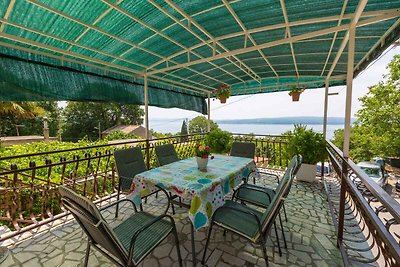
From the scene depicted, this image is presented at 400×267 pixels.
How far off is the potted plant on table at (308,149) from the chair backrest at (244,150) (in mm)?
1134

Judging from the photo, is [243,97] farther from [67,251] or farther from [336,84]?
[67,251]

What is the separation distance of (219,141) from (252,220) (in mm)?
3545

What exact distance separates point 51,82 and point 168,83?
293 centimetres

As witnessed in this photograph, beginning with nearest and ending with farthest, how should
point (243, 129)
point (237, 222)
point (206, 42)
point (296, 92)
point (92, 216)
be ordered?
point (92, 216) → point (237, 222) → point (206, 42) → point (296, 92) → point (243, 129)

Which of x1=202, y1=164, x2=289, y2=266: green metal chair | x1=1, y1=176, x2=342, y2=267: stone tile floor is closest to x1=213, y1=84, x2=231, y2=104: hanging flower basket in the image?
x1=1, y1=176, x2=342, y2=267: stone tile floor

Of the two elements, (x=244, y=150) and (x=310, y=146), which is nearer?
(x=244, y=150)

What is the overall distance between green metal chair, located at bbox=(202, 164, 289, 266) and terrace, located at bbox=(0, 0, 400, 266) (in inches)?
17.9

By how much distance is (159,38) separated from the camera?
3.10 metres

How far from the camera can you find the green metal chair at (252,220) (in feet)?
5.07

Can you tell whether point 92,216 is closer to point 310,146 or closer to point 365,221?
point 365,221

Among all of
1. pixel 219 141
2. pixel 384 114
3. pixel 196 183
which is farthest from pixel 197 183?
pixel 384 114

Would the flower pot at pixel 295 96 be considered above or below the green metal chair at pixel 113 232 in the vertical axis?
above

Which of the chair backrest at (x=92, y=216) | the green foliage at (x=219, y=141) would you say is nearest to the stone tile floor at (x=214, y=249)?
the chair backrest at (x=92, y=216)

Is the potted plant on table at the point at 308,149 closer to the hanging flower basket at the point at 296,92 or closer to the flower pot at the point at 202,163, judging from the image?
the hanging flower basket at the point at 296,92
